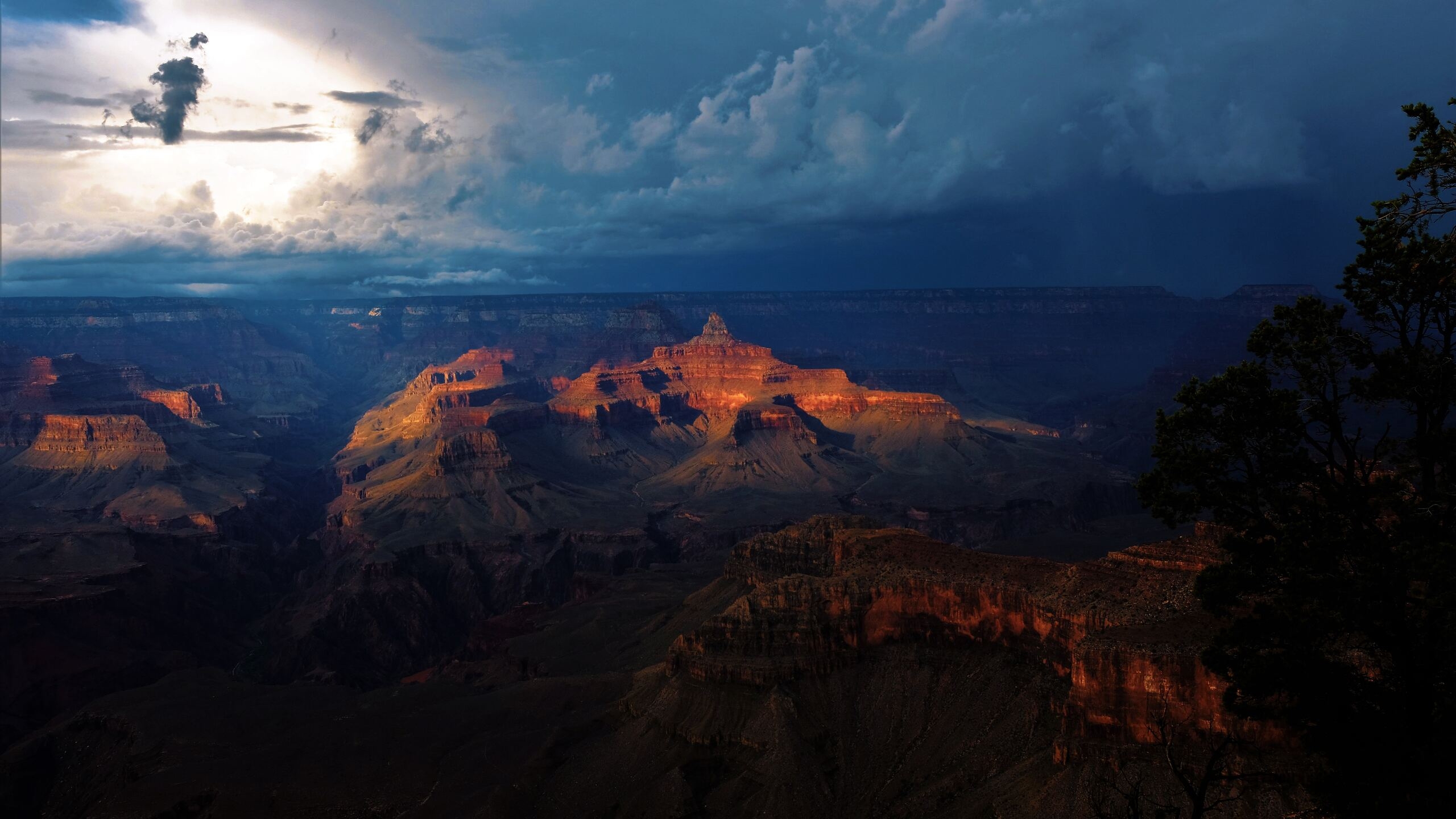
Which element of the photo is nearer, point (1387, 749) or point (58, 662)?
point (1387, 749)

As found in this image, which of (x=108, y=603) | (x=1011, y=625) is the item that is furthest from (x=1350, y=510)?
(x=108, y=603)

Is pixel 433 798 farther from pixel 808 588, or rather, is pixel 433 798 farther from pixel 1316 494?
pixel 1316 494

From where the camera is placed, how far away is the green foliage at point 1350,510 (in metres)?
28.5

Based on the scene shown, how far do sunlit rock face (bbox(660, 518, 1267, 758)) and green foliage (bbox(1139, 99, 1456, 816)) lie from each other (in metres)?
16.6

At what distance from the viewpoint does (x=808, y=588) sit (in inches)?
2943

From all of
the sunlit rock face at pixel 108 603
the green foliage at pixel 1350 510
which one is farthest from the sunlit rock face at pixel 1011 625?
the sunlit rock face at pixel 108 603

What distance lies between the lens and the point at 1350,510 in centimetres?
2977

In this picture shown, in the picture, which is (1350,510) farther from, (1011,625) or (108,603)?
(108,603)

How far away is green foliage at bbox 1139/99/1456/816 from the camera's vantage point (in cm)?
2850

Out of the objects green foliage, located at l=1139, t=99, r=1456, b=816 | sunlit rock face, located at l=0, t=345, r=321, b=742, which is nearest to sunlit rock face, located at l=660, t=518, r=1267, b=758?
green foliage, located at l=1139, t=99, r=1456, b=816

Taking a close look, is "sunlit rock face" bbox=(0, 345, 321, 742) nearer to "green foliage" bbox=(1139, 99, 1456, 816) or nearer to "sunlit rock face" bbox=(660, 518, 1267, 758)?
Answer: "sunlit rock face" bbox=(660, 518, 1267, 758)

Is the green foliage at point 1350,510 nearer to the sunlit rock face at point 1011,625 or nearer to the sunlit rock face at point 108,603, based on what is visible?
the sunlit rock face at point 1011,625

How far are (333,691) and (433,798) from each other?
115ft

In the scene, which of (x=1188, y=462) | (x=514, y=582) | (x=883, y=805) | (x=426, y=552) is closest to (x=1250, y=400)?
(x=1188, y=462)
